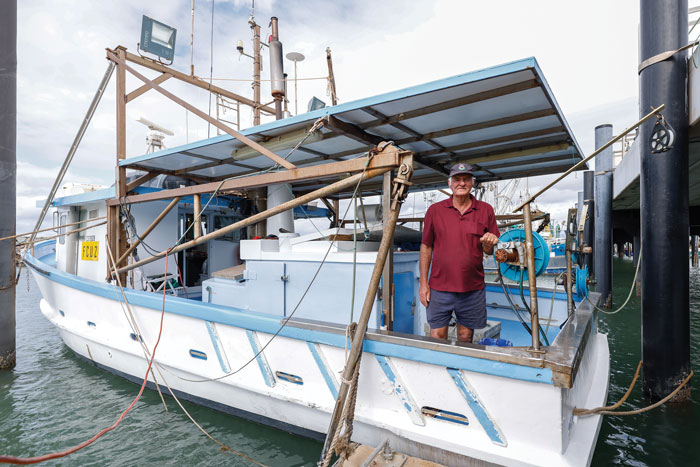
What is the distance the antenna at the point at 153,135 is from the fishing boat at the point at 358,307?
67.1 inches

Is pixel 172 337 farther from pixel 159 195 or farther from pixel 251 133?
pixel 251 133

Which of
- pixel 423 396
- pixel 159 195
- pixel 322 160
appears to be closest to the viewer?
pixel 423 396

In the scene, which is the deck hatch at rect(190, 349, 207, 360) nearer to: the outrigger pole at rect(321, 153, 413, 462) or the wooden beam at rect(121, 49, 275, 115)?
the outrigger pole at rect(321, 153, 413, 462)

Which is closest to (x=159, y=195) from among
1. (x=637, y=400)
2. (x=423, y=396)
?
(x=423, y=396)

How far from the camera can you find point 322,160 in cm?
552

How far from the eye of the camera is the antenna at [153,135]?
7.72 meters

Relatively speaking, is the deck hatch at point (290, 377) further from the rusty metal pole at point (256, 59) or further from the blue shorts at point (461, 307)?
the rusty metal pole at point (256, 59)

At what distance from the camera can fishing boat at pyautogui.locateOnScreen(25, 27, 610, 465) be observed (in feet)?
8.12

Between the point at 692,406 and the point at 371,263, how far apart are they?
13.4ft

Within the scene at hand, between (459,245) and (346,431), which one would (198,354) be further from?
Answer: (459,245)

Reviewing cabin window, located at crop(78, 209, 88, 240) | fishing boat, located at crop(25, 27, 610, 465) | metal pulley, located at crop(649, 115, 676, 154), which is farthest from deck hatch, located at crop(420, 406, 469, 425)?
cabin window, located at crop(78, 209, 88, 240)

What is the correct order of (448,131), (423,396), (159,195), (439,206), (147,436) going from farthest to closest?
(159,195)
(448,131)
(147,436)
(439,206)
(423,396)

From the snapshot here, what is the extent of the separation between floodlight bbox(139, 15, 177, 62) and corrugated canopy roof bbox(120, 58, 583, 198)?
6.37 feet

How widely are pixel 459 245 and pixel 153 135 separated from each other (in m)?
7.07
